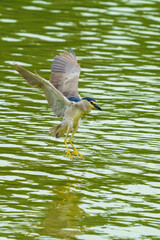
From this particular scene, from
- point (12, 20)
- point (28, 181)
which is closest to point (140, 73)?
point (12, 20)

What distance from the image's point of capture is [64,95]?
1211cm

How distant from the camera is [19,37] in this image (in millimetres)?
19062

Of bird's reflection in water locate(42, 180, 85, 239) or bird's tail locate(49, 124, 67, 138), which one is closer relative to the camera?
bird's reflection in water locate(42, 180, 85, 239)

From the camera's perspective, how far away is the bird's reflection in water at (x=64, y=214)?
827 centimetres

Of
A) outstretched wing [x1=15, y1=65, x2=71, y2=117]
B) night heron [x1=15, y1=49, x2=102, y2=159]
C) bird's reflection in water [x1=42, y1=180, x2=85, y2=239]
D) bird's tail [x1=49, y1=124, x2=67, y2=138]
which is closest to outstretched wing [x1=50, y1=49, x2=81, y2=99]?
night heron [x1=15, y1=49, x2=102, y2=159]

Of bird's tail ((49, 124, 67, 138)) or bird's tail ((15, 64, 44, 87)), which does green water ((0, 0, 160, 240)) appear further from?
bird's tail ((15, 64, 44, 87))

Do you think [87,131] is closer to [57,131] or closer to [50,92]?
[57,131]

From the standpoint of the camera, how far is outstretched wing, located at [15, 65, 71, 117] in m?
10.7

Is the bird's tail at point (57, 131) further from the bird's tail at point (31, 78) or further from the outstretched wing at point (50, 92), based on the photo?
the bird's tail at point (31, 78)

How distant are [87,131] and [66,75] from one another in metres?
1.16

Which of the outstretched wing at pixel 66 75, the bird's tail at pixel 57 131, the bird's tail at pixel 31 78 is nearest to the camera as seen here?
the bird's tail at pixel 31 78

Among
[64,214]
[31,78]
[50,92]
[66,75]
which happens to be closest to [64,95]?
[66,75]

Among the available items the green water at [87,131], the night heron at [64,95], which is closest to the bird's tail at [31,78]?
the night heron at [64,95]

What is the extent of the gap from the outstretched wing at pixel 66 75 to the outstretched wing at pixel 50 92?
62cm
